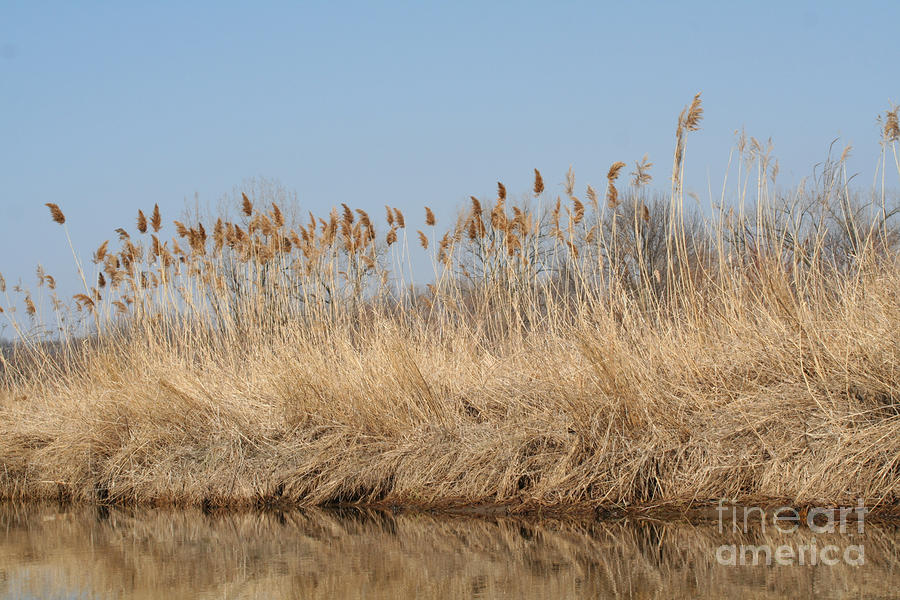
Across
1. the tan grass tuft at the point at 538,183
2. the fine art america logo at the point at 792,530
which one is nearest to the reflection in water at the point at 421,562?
the fine art america logo at the point at 792,530

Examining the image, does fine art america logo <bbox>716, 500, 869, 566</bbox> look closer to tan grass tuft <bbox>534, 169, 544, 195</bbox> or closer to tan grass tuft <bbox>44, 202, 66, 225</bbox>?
tan grass tuft <bbox>534, 169, 544, 195</bbox>

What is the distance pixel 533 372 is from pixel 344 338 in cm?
169

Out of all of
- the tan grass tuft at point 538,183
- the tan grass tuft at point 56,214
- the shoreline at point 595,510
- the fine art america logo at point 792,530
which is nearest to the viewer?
the fine art america logo at point 792,530

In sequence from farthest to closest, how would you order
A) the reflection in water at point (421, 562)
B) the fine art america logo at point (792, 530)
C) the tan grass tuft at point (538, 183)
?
the tan grass tuft at point (538, 183)
the fine art america logo at point (792, 530)
the reflection in water at point (421, 562)

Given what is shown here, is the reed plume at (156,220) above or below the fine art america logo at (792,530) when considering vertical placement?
above

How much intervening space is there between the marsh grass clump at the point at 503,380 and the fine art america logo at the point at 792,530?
3.7 inches

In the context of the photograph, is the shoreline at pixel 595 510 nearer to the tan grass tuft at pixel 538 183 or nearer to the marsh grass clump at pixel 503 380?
the marsh grass clump at pixel 503 380

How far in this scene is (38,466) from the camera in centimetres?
722

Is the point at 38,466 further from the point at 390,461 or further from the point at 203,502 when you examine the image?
the point at 390,461

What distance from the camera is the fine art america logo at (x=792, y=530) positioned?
11.9ft

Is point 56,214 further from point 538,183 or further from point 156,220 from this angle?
point 538,183

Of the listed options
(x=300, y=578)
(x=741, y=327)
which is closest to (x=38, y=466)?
(x=300, y=578)

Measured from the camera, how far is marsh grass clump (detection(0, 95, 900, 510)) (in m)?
4.60

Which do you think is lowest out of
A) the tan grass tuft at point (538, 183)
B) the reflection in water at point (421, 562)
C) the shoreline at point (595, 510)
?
the reflection in water at point (421, 562)
